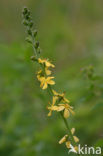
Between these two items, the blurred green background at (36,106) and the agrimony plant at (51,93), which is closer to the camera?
the agrimony plant at (51,93)

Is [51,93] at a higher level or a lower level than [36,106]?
lower

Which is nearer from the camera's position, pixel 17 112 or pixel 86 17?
pixel 17 112

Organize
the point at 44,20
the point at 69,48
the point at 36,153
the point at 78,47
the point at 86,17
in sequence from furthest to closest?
the point at 86,17 → the point at 44,20 → the point at 78,47 → the point at 69,48 → the point at 36,153

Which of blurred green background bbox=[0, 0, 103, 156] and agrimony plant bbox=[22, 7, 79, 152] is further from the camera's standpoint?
blurred green background bbox=[0, 0, 103, 156]

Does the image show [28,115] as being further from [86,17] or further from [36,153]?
[86,17]

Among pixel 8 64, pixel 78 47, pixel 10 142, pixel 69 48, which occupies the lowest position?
pixel 10 142


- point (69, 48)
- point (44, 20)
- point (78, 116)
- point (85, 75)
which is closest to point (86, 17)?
point (44, 20)

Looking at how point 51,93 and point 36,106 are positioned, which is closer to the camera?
point 51,93

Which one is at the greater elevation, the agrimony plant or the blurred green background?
the blurred green background

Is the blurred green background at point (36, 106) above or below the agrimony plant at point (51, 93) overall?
above

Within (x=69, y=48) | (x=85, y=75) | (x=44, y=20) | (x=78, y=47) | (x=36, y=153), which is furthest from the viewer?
(x=44, y=20)

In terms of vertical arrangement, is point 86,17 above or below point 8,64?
above
